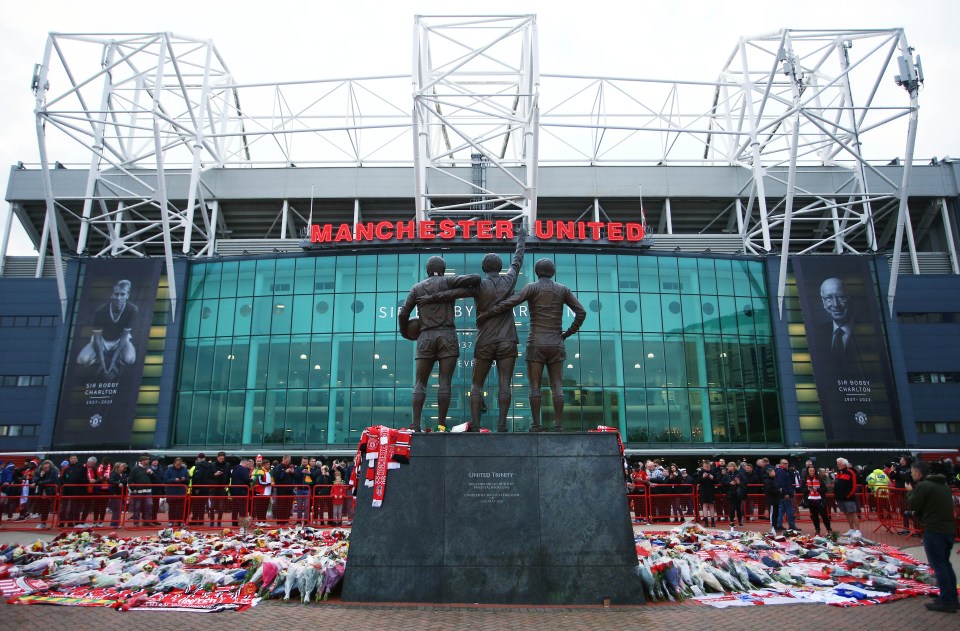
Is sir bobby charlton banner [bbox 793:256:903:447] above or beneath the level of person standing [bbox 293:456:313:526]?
above

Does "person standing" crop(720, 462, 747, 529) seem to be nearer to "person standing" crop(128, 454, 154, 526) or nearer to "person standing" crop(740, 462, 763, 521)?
"person standing" crop(740, 462, 763, 521)

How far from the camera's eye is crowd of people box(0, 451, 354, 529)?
55.6 feet

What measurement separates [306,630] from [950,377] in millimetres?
41824

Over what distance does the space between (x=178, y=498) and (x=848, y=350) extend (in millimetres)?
32371

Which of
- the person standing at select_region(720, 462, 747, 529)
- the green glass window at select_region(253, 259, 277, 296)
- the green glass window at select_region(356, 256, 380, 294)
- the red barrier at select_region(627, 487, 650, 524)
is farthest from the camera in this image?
the green glass window at select_region(253, 259, 277, 296)

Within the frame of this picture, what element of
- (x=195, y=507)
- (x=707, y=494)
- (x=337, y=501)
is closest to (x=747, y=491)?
(x=707, y=494)

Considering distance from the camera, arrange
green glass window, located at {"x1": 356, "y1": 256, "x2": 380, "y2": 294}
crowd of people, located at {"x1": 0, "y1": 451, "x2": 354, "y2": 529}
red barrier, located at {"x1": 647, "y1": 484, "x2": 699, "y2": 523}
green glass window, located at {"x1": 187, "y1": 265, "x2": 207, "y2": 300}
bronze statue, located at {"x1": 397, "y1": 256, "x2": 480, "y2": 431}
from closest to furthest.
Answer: bronze statue, located at {"x1": 397, "y1": 256, "x2": 480, "y2": 431} → crowd of people, located at {"x1": 0, "y1": 451, "x2": 354, "y2": 529} → red barrier, located at {"x1": 647, "y1": 484, "x2": 699, "y2": 523} → green glass window, located at {"x1": 356, "y1": 256, "x2": 380, "y2": 294} → green glass window, located at {"x1": 187, "y1": 265, "x2": 207, "y2": 300}

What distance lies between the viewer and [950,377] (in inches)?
1474

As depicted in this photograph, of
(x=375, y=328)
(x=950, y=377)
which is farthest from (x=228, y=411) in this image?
(x=950, y=377)

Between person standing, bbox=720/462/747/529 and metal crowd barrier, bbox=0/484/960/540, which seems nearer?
metal crowd barrier, bbox=0/484/960/540

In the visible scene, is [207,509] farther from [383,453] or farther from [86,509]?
[383,453]

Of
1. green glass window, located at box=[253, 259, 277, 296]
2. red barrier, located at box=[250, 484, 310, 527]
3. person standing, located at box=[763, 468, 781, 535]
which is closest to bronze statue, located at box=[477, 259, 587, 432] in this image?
person standing, located at box=[763, 468, 781, 535]

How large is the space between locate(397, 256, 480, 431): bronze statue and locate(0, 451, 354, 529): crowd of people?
830 cm

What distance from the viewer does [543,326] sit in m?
10.7
